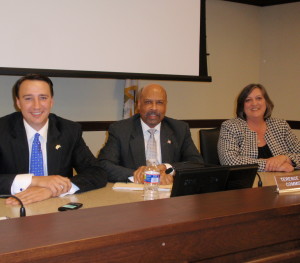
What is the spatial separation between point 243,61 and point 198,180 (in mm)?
4385

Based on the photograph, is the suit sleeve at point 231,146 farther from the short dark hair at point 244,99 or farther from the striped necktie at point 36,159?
the striped necktie at point 36,159

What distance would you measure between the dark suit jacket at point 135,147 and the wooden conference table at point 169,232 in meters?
1.38

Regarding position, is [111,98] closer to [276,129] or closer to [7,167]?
[276,129]

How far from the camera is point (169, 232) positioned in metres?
0.91

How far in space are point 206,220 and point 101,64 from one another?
2842 mm

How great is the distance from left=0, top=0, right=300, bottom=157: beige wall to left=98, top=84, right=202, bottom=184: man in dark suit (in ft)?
6.24

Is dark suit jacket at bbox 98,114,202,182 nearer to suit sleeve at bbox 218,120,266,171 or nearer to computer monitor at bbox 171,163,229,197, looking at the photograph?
suit sleeve at bbox 218,120,266,171

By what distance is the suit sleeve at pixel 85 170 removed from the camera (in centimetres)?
212

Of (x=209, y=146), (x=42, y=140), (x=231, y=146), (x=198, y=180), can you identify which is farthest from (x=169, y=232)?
(x=209, y=146)

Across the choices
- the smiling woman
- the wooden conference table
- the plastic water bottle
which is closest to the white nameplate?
the wooden conference table

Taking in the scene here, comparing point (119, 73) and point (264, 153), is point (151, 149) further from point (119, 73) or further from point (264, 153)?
point (119, 73)

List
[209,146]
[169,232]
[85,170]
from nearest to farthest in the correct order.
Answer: [169,232], [85,170], [209,146]

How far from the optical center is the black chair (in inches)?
119

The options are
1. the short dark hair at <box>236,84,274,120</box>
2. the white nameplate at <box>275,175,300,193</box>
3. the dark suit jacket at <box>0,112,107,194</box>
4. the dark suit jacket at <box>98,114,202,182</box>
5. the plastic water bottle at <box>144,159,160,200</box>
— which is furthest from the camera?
the short dark hair at <box>236,84,274,120</box>
